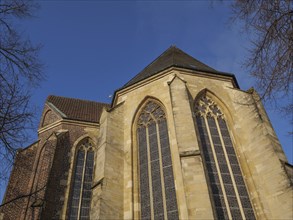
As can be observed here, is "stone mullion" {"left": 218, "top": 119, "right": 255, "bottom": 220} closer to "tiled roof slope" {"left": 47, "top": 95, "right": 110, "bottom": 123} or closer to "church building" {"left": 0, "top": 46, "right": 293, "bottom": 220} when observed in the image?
"church building" {"left": 0, "top": 46, "right": 293, "bottom": 220}

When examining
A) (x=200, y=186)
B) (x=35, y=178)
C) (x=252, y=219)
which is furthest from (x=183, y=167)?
(x=35, y=178)

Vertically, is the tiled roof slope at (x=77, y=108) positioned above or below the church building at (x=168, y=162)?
above

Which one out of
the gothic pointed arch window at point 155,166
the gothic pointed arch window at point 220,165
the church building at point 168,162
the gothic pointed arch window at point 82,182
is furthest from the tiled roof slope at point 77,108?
the gothic pointed arch window at point 220,165

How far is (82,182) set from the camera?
11.6 meters

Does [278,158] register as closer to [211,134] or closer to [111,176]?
[211,134]

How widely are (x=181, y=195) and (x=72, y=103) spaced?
11008 mm

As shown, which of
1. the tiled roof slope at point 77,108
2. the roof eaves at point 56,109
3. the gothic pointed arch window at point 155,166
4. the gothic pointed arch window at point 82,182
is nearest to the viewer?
the gothic pointed arch window at point 155,166

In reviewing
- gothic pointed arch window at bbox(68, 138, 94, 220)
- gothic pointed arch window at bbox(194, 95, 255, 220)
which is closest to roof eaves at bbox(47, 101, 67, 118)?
gothic pointed arch window at bbox(68, 138, 94, 220)

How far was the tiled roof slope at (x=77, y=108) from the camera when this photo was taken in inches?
571

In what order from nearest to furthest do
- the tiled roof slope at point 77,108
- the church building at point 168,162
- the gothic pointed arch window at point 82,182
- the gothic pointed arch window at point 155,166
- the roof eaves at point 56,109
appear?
the church building at point 168,162 → the gothic pointed arch window at point 155,166 → the gothic pointed arch window at point 82,182 → the roof eaves at point 56,109 → the tiled roof slope at point 77,108

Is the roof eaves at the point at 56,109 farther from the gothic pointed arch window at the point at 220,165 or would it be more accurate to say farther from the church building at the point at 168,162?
the gothic pointed arch window at the point at 220,165

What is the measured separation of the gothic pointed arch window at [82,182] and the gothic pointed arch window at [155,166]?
3.23m

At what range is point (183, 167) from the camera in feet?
24.9

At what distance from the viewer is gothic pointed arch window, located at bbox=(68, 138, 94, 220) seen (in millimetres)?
10727
